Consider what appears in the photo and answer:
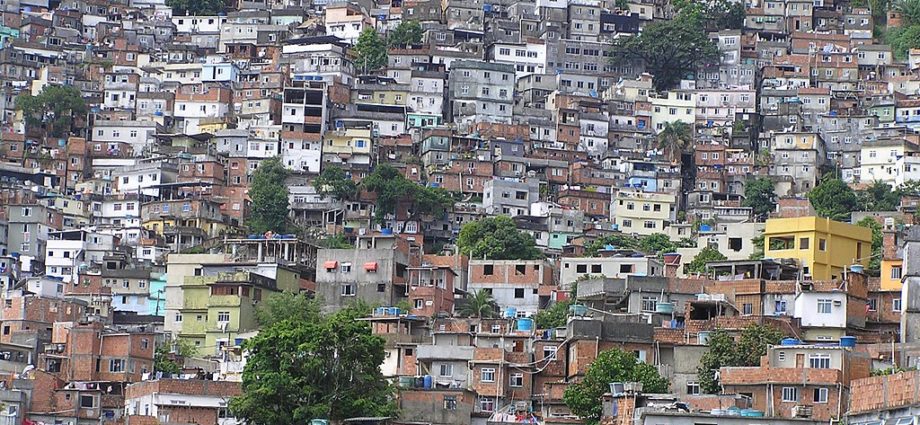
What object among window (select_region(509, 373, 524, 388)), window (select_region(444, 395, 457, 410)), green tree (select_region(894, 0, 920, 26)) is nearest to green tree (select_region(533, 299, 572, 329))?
window (select_region(509, 373, 524, 388))

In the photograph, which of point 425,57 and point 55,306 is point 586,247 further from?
point 425,57

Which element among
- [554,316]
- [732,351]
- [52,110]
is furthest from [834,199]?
[732,351]

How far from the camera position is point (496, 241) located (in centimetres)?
8375

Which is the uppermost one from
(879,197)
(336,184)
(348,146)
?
(348,146)

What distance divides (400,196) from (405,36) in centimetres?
2595

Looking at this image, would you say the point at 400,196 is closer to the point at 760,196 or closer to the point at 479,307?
the point at 760,196

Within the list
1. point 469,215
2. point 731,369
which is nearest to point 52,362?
point 731,369

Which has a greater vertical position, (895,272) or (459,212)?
(459,212)

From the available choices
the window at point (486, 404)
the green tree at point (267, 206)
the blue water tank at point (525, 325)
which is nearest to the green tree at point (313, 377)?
the window at point (486, 404)

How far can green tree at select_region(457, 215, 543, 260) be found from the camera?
272 feet

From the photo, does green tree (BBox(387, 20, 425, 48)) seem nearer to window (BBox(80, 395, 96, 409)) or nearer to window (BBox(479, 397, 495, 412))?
window (BBox(80, 395, 96, 409))

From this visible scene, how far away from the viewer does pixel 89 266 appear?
87625 millimetres

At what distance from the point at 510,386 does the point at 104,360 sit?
13395 millimetres

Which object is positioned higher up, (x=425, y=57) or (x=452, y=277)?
(x=425, y=57)
